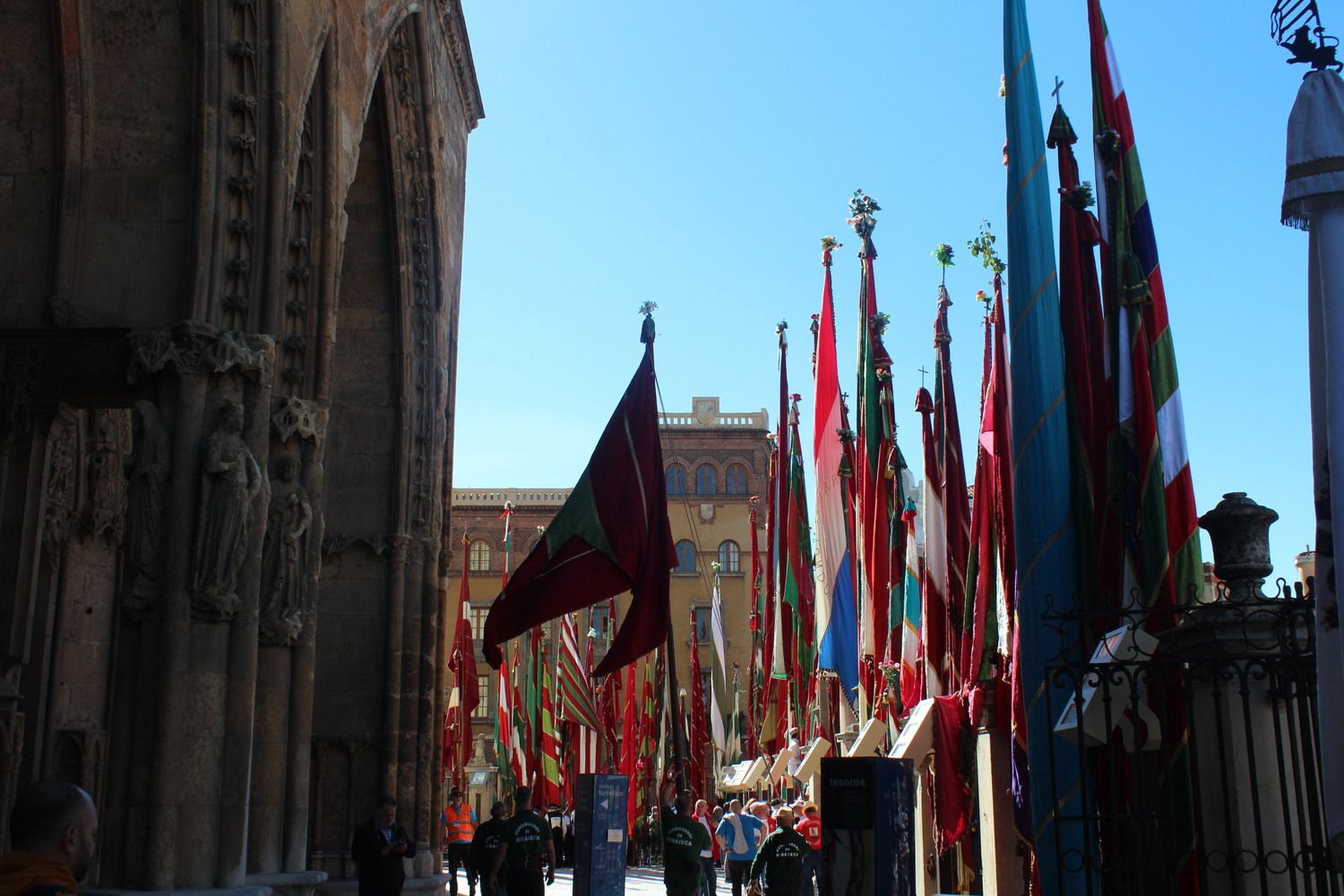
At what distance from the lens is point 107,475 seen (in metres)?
12.8

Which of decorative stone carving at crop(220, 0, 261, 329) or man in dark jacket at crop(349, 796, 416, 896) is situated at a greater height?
decorative stone carving at crop(220, 0, 261, 329)

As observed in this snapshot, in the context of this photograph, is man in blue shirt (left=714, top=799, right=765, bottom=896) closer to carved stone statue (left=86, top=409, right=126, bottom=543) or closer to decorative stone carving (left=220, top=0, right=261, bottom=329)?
carved stone statue (left=86, top=409, right=126, bottom=543)

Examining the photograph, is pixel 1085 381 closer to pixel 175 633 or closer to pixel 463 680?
pixel 175 633

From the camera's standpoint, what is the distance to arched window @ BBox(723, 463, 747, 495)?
59594 millimetres

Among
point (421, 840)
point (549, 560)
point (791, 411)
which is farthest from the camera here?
point (791, 411)

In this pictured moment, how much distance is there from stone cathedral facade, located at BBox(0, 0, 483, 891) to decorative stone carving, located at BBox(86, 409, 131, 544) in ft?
0.08

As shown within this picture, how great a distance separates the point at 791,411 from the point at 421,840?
11.6 m

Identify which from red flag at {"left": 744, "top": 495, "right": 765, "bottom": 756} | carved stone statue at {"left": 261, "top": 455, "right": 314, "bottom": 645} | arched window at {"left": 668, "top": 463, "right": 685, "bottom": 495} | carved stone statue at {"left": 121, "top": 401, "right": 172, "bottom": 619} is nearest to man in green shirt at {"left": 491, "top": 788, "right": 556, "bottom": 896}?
carved stone statue at {"left": 261, "top": 455, "right": 314, "bottom": 645}

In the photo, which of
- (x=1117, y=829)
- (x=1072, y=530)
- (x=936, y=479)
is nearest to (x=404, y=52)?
(x=936, y=479)

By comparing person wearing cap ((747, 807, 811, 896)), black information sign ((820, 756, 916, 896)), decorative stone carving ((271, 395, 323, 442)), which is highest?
decorative stone carving ((271, 395, 323, 442))

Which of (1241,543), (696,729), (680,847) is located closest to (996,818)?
(680,847)

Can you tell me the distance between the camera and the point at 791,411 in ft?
81.6

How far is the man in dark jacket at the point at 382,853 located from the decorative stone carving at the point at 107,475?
3.82 metres

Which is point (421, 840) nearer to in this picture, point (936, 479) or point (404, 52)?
point (936, 479)
